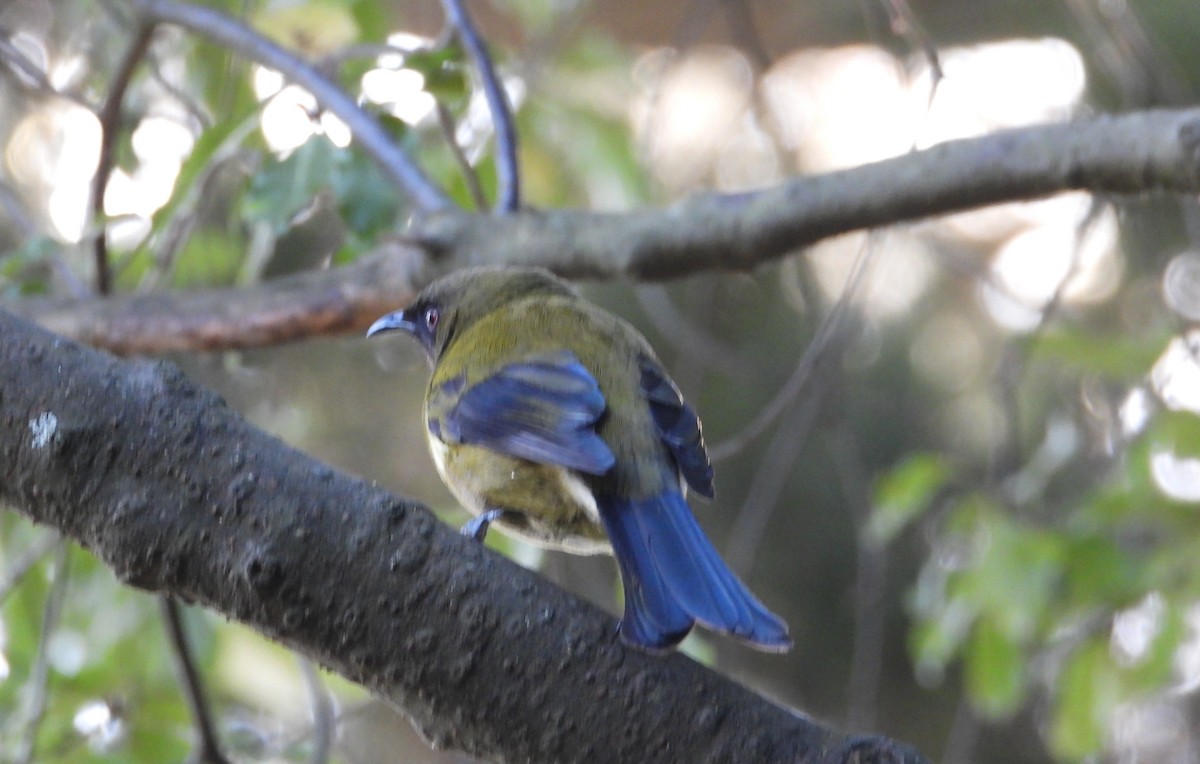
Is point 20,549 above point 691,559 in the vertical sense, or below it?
below

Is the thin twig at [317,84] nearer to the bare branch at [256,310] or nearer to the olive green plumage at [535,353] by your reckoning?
the bare branch at [256,310]

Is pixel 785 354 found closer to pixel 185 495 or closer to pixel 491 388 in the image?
pixel 491 388

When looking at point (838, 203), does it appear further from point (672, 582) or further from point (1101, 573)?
point (1101, 573)

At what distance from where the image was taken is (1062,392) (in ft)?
17.9

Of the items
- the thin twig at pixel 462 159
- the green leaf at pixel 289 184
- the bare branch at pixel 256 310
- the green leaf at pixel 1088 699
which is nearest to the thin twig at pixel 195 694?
the bare branch at pixel 256 310

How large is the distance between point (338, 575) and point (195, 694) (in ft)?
4.75

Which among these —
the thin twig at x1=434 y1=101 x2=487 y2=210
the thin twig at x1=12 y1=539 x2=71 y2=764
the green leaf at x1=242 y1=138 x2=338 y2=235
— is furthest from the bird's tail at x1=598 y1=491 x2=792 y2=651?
the thin twig at x1=12 y1=539 x2=71 y2=764

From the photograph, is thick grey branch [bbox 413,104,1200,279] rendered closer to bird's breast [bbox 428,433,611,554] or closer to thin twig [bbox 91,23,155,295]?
bird's breast [bbox 428,433,611,554]

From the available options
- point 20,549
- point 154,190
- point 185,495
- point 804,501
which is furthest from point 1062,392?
point 185,495

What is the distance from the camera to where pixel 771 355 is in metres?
6.75

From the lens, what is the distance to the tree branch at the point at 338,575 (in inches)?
59.1

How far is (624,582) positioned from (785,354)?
16.1ft

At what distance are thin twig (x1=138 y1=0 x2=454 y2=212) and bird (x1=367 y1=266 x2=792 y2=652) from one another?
0.32 metres

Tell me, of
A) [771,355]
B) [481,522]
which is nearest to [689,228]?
[481,522]
